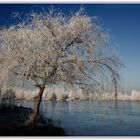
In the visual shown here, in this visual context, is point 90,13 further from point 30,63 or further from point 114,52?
point 30,63

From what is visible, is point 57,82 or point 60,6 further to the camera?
point 57,82

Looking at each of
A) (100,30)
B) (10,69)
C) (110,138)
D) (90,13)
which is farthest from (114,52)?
(10,69)

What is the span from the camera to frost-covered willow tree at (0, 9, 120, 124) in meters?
5.11

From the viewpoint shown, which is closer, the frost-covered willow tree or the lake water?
the frost-covered willow tree

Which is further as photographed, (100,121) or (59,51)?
(100,121)

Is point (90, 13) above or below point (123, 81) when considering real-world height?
above

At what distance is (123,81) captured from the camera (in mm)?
5016

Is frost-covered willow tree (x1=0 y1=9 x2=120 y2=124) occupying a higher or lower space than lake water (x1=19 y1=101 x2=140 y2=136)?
higher

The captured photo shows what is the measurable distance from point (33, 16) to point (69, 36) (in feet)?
2.25

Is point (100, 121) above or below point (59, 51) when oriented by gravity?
below

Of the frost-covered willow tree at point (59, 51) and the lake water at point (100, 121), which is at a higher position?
the frost-covered willow tree at point (59, 51)

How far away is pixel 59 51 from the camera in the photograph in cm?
508

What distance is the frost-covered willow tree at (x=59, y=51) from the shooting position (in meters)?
5.11

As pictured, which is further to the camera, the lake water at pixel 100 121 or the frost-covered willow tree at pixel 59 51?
the lake water at pixel 100 121
